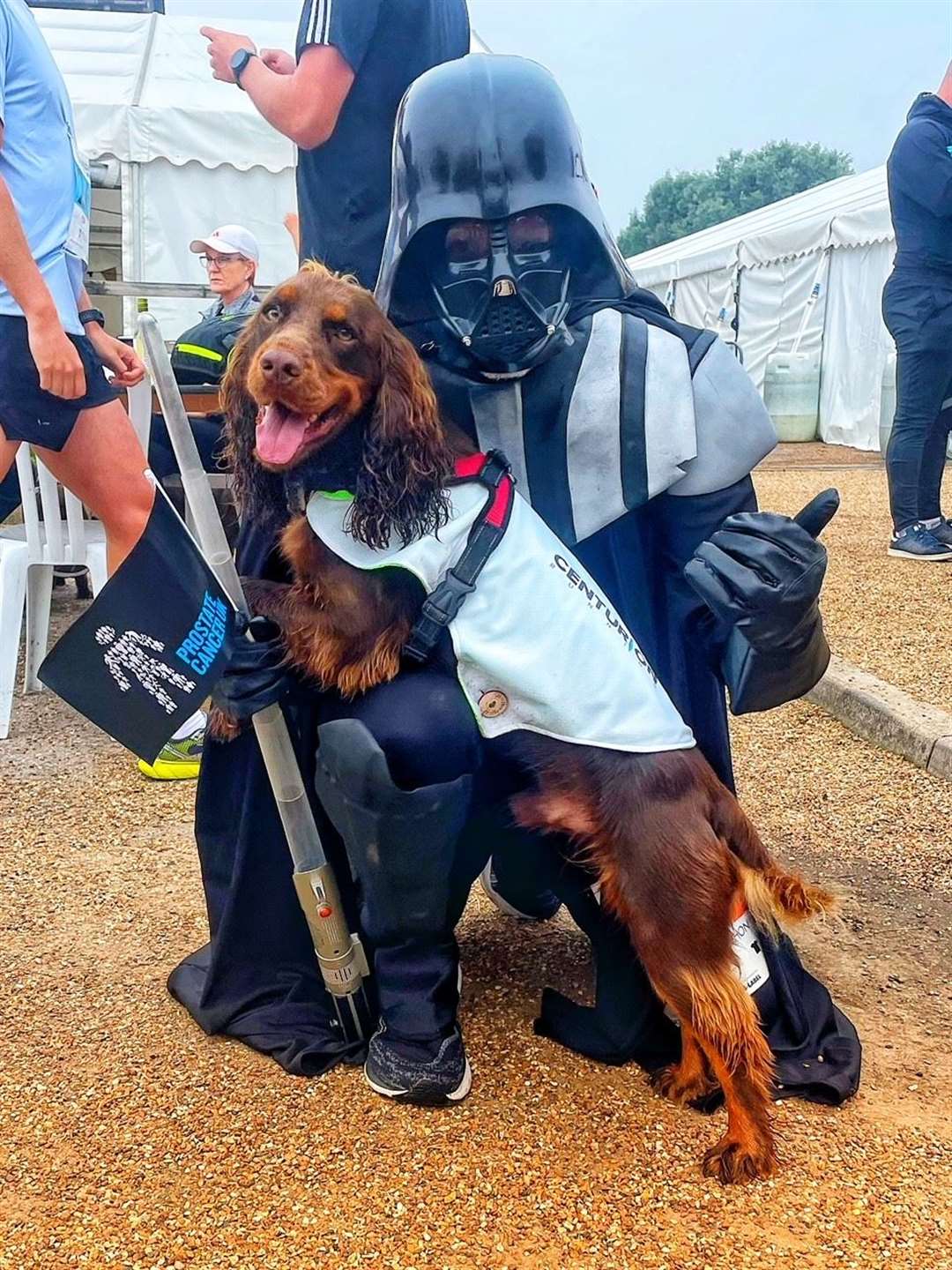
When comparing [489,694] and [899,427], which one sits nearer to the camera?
[489,694]

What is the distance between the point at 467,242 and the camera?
2.08 metres

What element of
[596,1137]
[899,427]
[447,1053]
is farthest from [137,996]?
[899,427]

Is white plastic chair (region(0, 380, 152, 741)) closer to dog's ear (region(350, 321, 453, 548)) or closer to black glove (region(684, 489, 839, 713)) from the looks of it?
dog's ear (region(350, 321, 453, 548))

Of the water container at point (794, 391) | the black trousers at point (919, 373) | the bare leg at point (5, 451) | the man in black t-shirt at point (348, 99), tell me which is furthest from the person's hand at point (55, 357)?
the water container at point (794, 391)

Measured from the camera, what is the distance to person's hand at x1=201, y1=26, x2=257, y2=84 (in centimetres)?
298

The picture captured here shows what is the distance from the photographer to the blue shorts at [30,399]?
3.25 meters

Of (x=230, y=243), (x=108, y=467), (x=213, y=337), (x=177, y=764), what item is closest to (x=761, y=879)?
(x=108, y=467)

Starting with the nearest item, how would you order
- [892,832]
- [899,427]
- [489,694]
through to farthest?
[489,694] < [892,832] < [899,427]

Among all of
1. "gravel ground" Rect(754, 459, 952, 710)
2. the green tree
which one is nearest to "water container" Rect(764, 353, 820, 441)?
"gravel ground" Rect(754, 459, 952, 710)

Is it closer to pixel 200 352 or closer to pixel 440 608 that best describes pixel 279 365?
pixel 440 608

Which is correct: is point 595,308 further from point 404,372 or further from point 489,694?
point 489,694

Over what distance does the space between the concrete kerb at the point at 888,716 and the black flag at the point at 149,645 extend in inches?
111

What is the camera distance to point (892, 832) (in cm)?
346

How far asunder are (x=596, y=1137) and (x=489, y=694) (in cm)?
80
